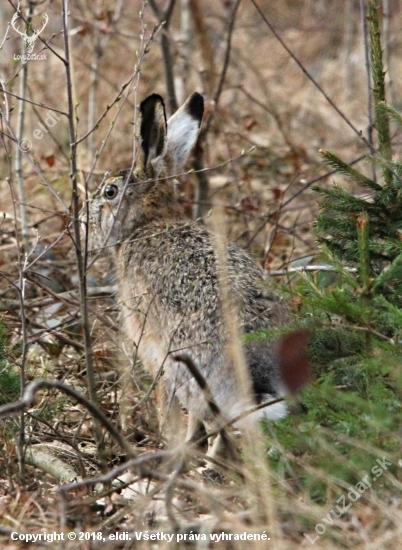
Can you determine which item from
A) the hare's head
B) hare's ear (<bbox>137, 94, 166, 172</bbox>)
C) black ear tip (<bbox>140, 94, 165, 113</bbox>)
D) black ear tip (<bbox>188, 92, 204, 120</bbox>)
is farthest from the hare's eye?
black ear tip (<bbox>188, 92, 204, 120</bbox>)

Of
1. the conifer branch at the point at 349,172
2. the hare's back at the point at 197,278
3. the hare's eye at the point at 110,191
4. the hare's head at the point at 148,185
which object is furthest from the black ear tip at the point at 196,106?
the conifer branch at the point at 349,172

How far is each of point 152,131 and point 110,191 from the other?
0.49 metres

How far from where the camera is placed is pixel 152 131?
5.88 metres

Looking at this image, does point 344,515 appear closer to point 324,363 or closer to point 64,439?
point 324,363

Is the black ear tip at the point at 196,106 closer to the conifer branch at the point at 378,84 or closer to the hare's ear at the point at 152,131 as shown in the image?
the hare's ear at the point at 152,131

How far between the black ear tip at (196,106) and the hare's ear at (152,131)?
0.41 metres

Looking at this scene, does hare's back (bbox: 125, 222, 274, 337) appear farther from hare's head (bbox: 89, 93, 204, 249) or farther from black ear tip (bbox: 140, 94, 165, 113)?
black ear tip (bbox: 140, 94, 165, 113)

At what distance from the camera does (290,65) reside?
11.0 meters

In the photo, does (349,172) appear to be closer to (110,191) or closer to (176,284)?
(176,284)

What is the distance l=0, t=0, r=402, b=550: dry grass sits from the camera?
11.2 feet

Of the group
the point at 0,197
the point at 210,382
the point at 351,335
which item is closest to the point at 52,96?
the point at 0,197

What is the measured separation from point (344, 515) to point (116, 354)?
9.06ft

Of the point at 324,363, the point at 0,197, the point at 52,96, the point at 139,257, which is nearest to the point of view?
the point at 324,363

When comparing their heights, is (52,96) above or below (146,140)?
above
